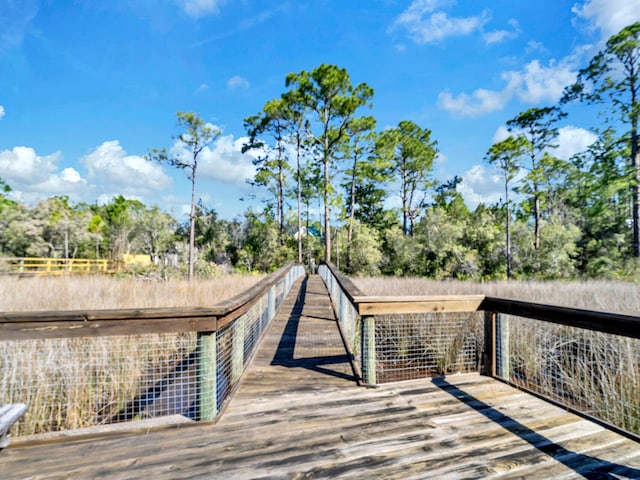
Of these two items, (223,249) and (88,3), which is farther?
(223,249)

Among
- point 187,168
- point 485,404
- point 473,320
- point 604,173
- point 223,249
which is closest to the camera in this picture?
point 485,404

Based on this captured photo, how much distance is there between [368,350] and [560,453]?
4.70ft

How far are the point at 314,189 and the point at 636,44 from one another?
19713 millimetres

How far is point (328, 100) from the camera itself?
19625 mm

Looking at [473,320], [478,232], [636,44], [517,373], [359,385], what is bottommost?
[517,373]

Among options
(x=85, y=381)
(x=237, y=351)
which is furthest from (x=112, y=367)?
(x=237, y=351)

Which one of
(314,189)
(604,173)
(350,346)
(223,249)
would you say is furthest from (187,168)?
(604,173)

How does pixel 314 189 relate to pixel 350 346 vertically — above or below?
above

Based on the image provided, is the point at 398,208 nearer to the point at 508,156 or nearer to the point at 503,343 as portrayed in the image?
the point at 508,156

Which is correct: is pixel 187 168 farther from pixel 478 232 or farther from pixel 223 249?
pixel 478 232

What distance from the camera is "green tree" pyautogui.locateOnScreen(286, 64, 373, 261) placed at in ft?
61.8

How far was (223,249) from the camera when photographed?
24.8 metres

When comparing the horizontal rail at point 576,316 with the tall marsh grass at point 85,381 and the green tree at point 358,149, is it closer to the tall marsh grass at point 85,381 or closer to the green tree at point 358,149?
the tall marsh grass at point 85,381

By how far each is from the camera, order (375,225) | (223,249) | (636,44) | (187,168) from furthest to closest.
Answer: (375,225)
(223,249)
(187,168)
(636,44)
